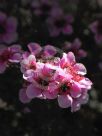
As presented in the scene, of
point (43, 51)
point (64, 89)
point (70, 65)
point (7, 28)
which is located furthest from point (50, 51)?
point (7, 28)

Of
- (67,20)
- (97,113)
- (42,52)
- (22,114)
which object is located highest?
(42,52)

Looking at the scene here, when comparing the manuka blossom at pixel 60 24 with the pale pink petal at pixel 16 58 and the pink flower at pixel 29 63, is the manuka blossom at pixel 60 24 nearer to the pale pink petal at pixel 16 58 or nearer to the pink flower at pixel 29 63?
the pale pink petal at pixel 16 58

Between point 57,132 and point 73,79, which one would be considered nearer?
point 73,79

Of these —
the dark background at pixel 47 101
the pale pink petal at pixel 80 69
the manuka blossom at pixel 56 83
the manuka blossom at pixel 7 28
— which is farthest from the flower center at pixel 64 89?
the manuka blossom at pixel 7 28

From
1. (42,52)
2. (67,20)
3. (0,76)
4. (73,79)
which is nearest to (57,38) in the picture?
(67,20)

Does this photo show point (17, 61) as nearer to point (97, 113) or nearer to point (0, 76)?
point (0, 76)

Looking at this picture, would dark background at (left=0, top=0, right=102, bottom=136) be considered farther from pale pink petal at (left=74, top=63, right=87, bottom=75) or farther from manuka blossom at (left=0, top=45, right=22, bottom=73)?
pale pink petal at (left=74, top=63, right=87, bottom=75)

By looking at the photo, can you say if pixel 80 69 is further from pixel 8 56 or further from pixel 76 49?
pixel 76 49
